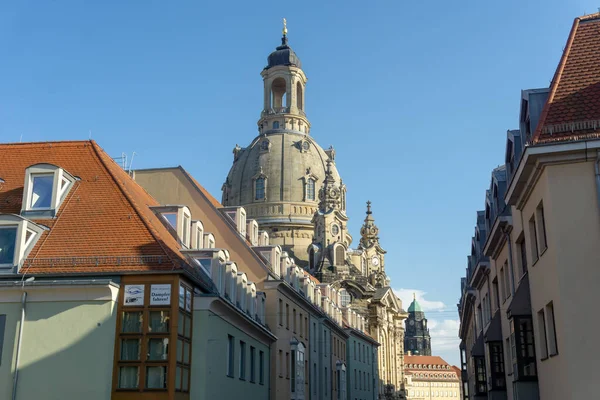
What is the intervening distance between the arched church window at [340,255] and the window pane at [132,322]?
2836 inches

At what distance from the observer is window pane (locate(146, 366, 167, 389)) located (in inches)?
834

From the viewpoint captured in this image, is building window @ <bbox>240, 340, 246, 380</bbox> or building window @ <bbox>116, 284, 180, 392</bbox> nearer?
building window @ <bbox>116, 284, 180, 392</bbox>

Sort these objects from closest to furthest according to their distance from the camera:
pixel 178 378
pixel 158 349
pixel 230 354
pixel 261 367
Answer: pixel 158 349
pixel 178 378
pixel 230 354
pixel 261 367

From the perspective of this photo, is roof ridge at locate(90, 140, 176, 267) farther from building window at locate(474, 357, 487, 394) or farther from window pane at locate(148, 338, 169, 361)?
building window at locate(474, 357, 487, 394)

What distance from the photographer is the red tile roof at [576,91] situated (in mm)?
18438

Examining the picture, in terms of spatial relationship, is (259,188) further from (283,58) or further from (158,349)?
(158,349)

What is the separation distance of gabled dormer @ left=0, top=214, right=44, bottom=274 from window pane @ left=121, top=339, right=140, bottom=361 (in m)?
3.96

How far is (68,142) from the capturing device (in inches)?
1070

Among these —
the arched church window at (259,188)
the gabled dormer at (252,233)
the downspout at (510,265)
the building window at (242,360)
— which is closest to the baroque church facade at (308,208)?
the arched church window at (259,188)

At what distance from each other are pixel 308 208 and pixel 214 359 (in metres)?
81.1

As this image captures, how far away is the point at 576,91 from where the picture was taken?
19391mm

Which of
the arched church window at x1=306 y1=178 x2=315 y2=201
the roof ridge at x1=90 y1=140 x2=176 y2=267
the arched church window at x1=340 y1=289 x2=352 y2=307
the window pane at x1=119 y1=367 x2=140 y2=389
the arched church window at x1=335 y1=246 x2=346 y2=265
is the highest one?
the arched church window at x1=306 y1=178 x2=315 y2=201

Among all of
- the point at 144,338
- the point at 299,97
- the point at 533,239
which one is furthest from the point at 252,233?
the point at 299,97

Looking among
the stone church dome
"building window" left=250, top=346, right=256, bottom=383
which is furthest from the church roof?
"building window" left=250, top=346, right=256, bottom=383
